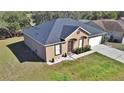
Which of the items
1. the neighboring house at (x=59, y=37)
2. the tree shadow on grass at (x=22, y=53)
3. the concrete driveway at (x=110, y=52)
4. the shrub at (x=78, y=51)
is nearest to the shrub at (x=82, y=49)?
the shrub at (x=78, y=51)

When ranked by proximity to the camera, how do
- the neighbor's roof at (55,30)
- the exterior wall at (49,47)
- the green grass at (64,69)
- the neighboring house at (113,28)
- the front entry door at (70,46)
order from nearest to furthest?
the green grass at (64,69) → the exterior wall at (49,47) → the neighbor's roof at (55,30) → the front entry door at (70,46) → the neighboring house at (113,28)

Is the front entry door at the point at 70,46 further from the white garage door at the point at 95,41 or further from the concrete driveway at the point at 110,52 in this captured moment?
the concrete driveway at the point at 110,52

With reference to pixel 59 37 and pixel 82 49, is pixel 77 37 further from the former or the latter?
pixel 59 37

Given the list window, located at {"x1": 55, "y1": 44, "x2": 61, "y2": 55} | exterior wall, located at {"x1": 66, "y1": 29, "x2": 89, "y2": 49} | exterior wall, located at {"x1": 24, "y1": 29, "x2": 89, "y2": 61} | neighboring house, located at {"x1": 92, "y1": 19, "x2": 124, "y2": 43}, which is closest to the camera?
exterior wall, located at {"x1": 24, "y1": 29, "x2": 89, "y2": 61}

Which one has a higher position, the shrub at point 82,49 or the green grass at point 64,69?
the shrub at point 82,49

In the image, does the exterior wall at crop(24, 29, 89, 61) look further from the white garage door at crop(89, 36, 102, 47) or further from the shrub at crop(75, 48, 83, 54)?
the white garage door at crop(89, 36, 102, 47)

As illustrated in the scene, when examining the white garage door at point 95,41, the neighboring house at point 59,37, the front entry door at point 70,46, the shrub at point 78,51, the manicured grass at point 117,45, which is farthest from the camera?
the white garage door at point 95,41

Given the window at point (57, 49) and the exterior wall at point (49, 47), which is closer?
the exterior wall at point (49, 47)

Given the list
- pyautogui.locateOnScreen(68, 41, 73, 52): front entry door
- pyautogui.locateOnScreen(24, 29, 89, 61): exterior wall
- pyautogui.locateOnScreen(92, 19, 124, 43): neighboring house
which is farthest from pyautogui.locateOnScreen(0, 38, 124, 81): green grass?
pyautogui.locateOnScreen(92, 19, 124, 43): neighboring house

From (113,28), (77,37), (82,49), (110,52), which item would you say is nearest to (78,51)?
(82,49)
